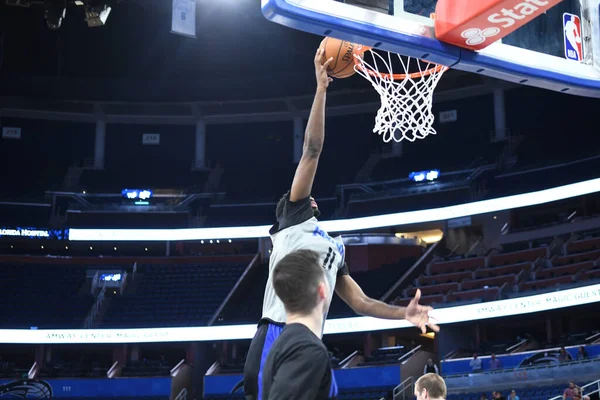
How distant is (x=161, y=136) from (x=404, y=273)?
38.0 ft

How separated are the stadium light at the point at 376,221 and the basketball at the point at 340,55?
1832 cm

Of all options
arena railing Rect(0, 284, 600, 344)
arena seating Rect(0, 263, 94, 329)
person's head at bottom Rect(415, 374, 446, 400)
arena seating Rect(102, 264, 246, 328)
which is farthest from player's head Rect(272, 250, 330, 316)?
arena seating Rect(0, 263, 94, 329)

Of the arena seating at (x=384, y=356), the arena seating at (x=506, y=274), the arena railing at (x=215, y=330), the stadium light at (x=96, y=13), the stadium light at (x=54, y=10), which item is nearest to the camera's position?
the stadium light at (x=54, y=10)

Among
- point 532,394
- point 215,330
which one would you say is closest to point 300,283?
point 532,394

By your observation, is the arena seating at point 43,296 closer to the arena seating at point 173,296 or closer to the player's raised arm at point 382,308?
the arena seating at point 173,296

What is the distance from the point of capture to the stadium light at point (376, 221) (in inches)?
888

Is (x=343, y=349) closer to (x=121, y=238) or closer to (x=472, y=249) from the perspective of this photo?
(x=472, y=249)

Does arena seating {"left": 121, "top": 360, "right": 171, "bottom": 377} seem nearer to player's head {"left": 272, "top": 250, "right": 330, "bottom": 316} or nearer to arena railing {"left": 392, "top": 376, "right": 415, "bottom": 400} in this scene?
arena railing {"left": 392, "top": 376, "right": 415, "bottom": 400}

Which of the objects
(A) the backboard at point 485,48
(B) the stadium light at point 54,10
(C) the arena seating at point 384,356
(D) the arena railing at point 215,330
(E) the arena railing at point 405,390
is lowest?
(E) the arena railing at point 405,390

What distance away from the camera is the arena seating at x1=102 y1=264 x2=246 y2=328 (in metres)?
24.1

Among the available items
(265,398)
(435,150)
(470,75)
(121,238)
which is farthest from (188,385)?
(265,398)

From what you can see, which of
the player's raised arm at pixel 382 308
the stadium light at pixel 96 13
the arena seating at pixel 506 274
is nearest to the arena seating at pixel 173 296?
the arena seating at pixel 506 274

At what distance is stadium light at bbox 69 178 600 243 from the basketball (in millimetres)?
18318

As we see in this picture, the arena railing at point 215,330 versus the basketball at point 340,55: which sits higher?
the basketball at point 340,55
